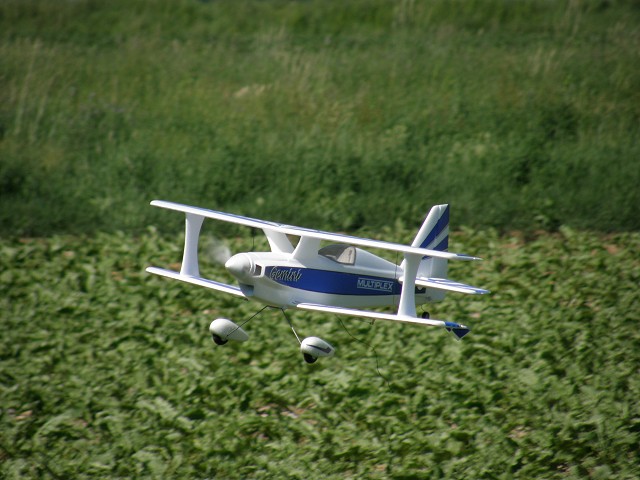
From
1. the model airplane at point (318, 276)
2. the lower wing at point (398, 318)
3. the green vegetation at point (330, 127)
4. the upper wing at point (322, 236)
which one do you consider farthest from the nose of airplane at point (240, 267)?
the green vegetation at point (330, 127)

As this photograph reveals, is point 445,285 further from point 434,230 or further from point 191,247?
point 191,247

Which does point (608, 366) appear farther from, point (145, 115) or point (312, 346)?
point (145, 115)

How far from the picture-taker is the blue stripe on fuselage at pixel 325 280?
193 inches

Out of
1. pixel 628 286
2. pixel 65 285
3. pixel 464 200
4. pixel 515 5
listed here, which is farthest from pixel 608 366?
pixel 515 5

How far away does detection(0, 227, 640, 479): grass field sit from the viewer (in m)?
8.56

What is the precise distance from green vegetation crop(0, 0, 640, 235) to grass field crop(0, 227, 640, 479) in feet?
4.04

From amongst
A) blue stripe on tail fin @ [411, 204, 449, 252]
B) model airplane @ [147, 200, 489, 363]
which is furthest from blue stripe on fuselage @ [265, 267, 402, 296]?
blue stripe on tail fin @ [411, 204, 449, 252]

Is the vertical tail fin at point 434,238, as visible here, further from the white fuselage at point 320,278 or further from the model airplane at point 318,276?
the white fuselage at point 320,278

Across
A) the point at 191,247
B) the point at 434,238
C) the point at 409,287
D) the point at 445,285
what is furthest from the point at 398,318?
the point at 191,247

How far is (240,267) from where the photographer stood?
4.86 metres

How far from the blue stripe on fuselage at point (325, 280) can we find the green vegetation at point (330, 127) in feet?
26.4

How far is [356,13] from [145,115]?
947 cm

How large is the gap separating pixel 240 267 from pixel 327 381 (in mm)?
5194

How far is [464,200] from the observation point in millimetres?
13367
